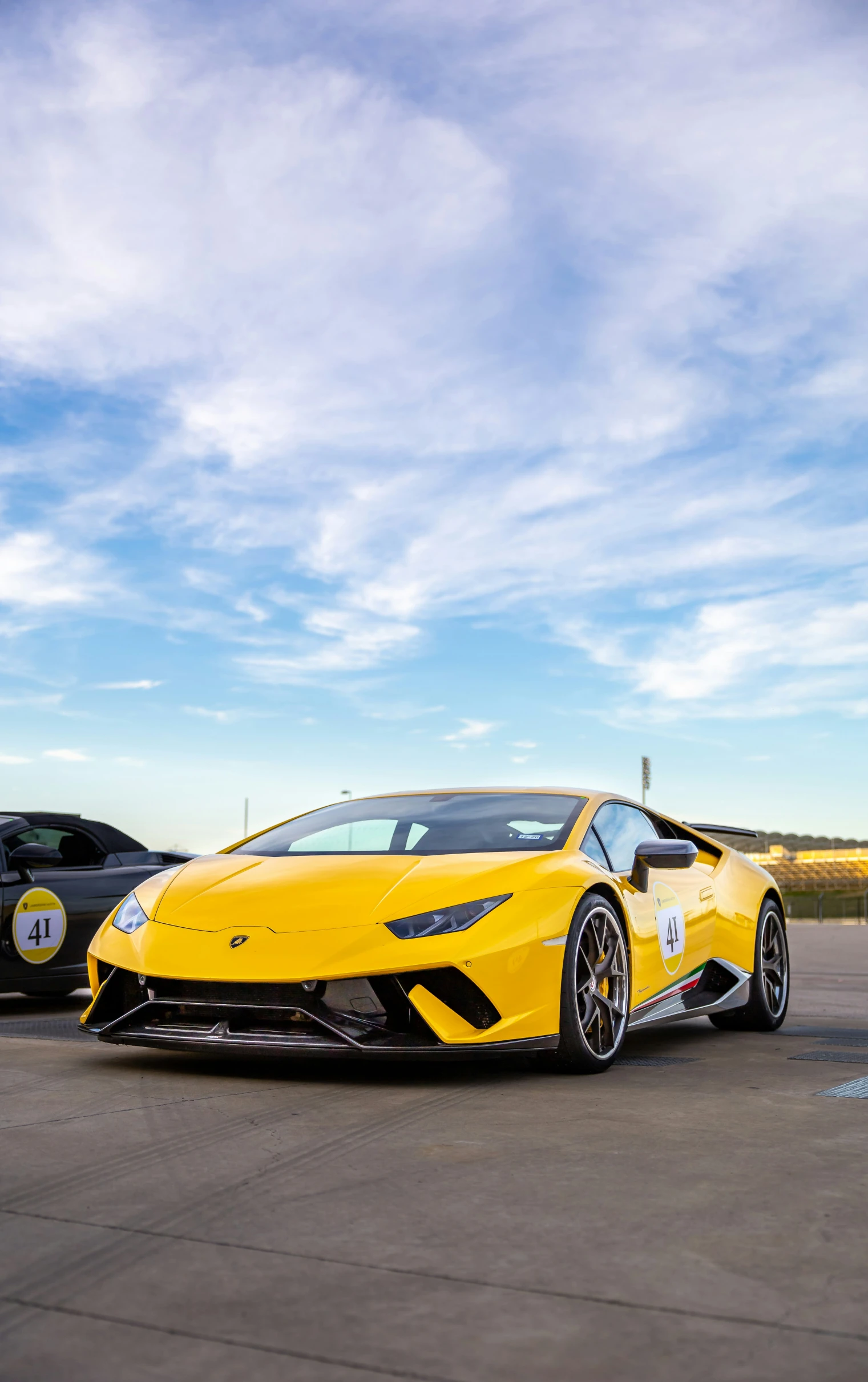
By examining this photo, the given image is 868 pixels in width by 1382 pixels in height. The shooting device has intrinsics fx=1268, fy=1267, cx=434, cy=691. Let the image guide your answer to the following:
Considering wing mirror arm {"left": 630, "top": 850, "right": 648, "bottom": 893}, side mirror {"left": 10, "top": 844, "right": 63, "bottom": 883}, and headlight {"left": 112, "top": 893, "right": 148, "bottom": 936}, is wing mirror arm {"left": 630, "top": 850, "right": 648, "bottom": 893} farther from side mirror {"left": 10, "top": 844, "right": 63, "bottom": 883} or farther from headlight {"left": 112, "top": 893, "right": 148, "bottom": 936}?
side mirror {"left": 10, "top": 844, "right": 63, "bottom": 883}

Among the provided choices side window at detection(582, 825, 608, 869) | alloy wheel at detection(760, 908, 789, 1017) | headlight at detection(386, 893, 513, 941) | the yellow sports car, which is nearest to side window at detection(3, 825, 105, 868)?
the yellow sports car

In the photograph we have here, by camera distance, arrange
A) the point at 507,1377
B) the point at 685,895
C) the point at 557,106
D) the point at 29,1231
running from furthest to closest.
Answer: the point at 557,106 < the point at 685,895 < the point at 29,1231 < the point at 507,1377

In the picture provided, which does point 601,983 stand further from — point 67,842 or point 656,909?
point 67,842

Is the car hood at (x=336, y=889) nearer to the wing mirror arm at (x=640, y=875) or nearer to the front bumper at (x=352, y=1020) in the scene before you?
the front bumper at (x=352, y=1020)

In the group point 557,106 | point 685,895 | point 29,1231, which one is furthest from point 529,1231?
point 557,106

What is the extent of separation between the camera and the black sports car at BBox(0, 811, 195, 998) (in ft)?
25.0

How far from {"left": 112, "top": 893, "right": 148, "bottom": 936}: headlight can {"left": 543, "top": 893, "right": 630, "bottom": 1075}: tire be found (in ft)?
5.57

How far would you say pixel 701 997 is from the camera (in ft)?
21.1

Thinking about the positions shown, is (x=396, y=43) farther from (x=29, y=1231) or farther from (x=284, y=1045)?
(x=29, y=1231)

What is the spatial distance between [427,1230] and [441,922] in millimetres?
1975

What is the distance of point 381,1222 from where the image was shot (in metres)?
2.71

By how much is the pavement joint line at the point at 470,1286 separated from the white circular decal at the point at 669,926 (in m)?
3.60

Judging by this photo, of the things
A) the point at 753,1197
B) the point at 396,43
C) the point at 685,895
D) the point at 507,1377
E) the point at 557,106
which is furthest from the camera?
the point at 557,106

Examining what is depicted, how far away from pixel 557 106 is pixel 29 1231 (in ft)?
40.0
